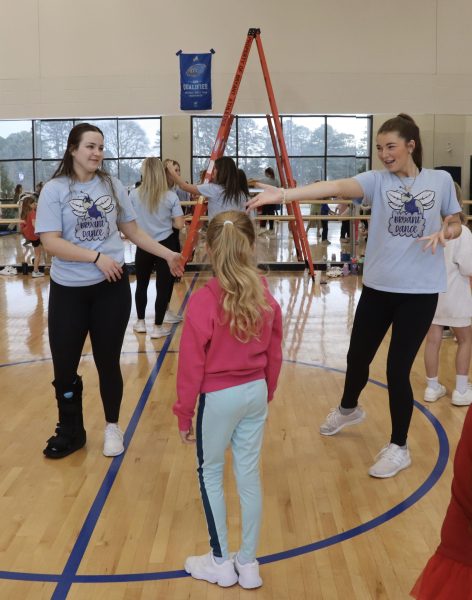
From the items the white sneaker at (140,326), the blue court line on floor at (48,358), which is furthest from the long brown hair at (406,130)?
the white sneaker at (140,326)

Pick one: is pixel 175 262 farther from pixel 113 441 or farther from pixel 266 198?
pixel 266 198

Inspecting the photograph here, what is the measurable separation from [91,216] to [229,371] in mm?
1344

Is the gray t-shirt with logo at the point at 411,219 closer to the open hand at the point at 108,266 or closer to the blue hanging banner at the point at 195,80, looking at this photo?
the open hand at the point at 108,266

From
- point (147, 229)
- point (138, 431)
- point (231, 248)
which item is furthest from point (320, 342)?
point (231, 248)

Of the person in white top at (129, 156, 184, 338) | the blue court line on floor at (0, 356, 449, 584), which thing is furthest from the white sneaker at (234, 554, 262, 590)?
the person in white top at (129, 156, 184, 338)

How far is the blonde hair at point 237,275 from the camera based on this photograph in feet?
7.55

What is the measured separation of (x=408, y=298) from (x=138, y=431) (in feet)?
5.60

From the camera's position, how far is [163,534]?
2.85 metres

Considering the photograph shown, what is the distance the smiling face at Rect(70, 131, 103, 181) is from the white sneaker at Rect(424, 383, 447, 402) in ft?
8.25

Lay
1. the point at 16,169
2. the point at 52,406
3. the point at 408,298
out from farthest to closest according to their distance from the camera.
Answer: the point at 16,169
the point at 52,406
the point at 408,298

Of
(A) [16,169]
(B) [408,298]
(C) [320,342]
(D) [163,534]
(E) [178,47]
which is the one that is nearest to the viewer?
(D) [163,534]

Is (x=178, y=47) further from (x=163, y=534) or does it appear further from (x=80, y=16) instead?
(x=163, y=534)

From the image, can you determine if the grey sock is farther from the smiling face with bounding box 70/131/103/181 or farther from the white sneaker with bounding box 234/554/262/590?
the smiling face with bounding box 70/131/103/181

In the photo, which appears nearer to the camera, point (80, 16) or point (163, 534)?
point (163, 534)
